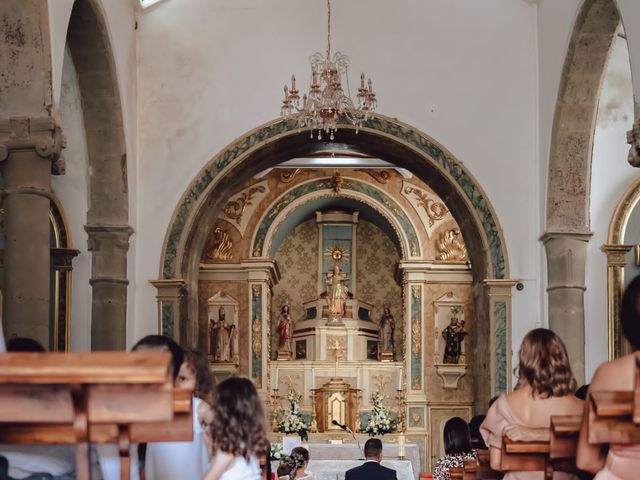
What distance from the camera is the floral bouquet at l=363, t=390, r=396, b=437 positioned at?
19.0m

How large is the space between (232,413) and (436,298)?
53.6ft

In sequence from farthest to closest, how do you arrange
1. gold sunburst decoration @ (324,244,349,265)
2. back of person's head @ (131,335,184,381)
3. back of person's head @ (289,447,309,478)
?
gold sunburst decoration @ (324,244,349,265) → back of person's head @ (289,447,309,478) → back of person's head @ (131,335,184,381)

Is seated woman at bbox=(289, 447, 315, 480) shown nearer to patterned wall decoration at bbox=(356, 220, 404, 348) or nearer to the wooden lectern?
the wooden lectern

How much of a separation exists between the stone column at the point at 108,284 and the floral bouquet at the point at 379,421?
6267 mm

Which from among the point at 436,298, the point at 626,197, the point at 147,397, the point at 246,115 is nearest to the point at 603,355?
the point at 626,197

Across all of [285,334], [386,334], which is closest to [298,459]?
[285,334]

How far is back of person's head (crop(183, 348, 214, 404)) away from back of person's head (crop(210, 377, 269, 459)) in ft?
2.54

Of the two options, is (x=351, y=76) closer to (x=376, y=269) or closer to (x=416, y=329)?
(x=416, y=329)

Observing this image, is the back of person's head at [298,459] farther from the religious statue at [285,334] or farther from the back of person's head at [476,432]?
the religious statue at [285,334]

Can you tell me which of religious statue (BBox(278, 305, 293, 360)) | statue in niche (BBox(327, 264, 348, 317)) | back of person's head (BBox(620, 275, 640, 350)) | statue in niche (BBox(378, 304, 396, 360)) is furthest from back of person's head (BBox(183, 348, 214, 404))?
statue in niche (BBox(378, 304, 396, 360))

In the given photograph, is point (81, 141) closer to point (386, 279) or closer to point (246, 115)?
point (246, 115)

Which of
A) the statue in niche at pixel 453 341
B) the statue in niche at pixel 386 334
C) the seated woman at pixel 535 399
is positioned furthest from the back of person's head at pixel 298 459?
the statue in niche at pixel 386 334

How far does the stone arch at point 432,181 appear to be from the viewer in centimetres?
1413

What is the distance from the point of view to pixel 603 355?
1461 cm
